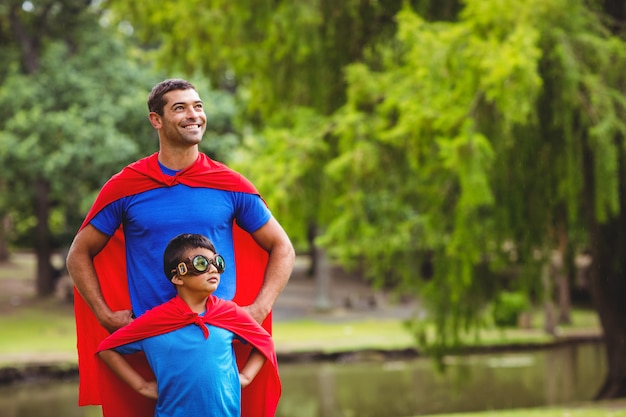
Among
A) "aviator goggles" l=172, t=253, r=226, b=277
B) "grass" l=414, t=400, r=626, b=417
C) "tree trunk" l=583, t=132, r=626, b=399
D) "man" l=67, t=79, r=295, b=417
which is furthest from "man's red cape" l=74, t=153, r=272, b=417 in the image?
"tree trunk" l=583, t=132, r=626, b=399

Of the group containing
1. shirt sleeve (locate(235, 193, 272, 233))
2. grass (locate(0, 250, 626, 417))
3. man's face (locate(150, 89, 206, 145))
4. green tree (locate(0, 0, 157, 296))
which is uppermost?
green tree (locate(0, 0, 157, 296))

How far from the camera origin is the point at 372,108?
1212 centimetres

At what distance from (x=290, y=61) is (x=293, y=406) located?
16.3 feet

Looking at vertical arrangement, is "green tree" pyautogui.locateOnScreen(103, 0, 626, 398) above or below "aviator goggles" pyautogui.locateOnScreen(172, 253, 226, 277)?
above

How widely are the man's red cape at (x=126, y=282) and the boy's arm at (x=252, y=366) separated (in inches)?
2.1

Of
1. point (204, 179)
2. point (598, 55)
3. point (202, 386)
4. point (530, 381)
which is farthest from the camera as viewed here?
point (530, 381)

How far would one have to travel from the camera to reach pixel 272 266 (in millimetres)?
3535

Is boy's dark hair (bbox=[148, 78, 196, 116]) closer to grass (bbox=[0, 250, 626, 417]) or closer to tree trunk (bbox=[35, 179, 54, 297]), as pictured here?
grass (bbox=[0, 250, 626, 417])

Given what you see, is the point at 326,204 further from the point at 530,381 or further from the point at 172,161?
the point at 172,161

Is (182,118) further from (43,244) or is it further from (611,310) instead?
(43,244)

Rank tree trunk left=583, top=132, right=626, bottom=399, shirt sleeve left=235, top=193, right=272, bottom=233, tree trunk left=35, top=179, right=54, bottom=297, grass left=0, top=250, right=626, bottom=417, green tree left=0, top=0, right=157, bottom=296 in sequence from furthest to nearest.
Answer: tree trunk left=35, top=179, right=54, bottom=297 < green tree left=0, top=0, right=157, bottom=296 < grass left=0, top=250, right=626, bottom=417 < tree trunk left=583, top=132, right=626, bottom=399 < shirt sleeve left=235, top=193, right=272, bottom=233

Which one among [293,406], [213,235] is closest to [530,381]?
[293,406]

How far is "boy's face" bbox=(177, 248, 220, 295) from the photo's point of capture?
126 inches

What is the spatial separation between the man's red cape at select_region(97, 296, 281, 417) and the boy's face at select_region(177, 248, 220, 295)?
3.3 inches
